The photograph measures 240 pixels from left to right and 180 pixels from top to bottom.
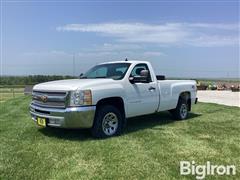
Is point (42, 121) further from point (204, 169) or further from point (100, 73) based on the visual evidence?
point (204, 169)

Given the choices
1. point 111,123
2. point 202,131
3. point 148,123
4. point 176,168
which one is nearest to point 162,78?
point 148,123

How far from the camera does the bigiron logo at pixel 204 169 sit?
4773mm

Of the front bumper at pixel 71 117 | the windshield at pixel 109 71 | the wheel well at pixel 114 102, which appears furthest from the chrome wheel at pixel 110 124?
the windshield at pixel 109 71

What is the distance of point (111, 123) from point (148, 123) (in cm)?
214

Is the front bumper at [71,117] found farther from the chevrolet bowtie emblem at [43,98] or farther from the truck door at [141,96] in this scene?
the truck door at [141,96]

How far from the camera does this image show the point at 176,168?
4.96 m

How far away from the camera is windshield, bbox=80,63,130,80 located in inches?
309

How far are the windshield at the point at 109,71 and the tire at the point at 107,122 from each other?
95 cm

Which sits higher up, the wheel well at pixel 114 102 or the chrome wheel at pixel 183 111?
the wheel well at pixel 114 102

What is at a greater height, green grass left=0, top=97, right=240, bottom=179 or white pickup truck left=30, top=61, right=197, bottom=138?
white pickup truck left=30, top=61, right=197, bottom=138

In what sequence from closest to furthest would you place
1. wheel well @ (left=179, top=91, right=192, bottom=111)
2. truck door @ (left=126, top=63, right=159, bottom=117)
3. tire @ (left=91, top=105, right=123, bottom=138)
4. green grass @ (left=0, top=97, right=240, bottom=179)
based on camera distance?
1. green grass @ (left=0, top=97, right=240, bottom=179)
2. tire @ (left=91, top=105, right=123, bottom=138)
3. truck door @ (left=126, top=63, right=159, bottom=117)
4. wheel well @ (left=179, top=91, right=192, bottom=111)

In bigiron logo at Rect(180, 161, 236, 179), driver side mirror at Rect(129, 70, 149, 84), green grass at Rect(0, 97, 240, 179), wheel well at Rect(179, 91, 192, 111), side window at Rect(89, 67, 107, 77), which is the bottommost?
bigiron logo at Rect(180, 161, 236, 179)

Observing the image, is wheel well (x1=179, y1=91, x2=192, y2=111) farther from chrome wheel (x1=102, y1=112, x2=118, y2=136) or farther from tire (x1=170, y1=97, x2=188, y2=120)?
chrome wheel (x1=102, y1=112, x2=118, y2=136)

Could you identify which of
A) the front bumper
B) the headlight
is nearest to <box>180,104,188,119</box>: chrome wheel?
the front bumper
